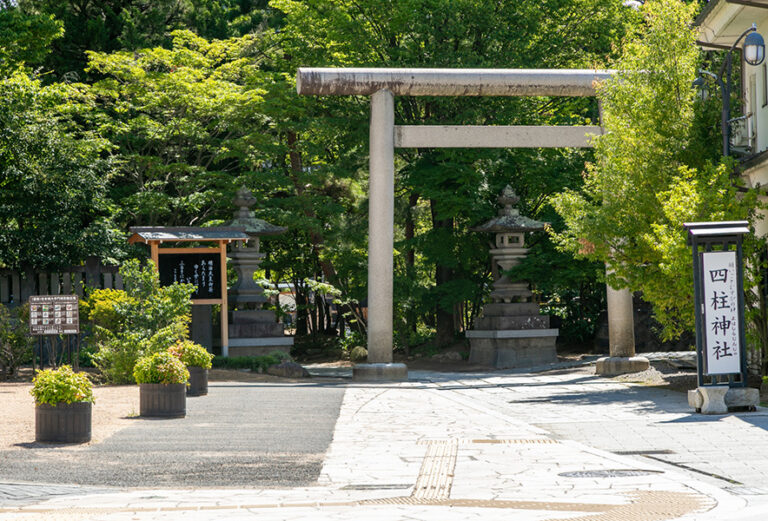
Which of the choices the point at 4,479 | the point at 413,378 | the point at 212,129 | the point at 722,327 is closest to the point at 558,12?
the point at 212,129

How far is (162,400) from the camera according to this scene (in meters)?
13.0

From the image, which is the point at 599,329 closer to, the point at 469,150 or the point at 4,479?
the point at 469,150

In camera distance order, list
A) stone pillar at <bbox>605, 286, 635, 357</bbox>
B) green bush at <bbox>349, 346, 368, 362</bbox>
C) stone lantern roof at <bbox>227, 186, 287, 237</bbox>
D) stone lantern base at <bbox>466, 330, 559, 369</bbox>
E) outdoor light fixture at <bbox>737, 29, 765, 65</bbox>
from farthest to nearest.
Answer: green bush at <bbox>349, 346, 368, 362</bbox>, stone lantern base at <bbox>466, 330, 559, 369</bbox>, stone lantern roof at <bbox>227, 186, 287, 237</bbox>, stone pillar at <bbox>605, 286, 635, 357</bbox>, outdoor light fixture at <bbox>737, 29, 765, 65</bbox>

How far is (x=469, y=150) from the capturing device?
27.3 meters

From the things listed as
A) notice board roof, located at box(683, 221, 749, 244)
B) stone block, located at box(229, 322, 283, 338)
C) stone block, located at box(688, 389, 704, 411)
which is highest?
notice board roof, located at box(683, 221, 749, 244)

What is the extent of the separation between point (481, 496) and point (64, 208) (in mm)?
17454

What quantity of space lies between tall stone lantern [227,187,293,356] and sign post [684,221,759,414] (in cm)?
1337

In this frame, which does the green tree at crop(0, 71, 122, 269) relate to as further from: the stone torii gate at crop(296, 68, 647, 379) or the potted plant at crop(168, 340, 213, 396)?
the potted plant at crop(168, 340, 213, 396)

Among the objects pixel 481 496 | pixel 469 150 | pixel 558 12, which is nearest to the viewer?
pixel 481 496

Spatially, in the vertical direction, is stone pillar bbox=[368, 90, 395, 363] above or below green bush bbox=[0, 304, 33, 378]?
above

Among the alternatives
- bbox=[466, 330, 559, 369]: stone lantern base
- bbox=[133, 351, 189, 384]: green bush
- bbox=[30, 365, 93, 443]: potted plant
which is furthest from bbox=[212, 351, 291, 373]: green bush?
bbox=[30, 365, 93, 443]: potted plant

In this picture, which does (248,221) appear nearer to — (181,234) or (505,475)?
(181,234)

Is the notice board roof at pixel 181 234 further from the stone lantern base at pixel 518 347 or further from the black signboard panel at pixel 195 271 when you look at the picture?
the stone lantern base at pixel 518 347

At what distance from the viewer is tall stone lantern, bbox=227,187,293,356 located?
24.3 meters
